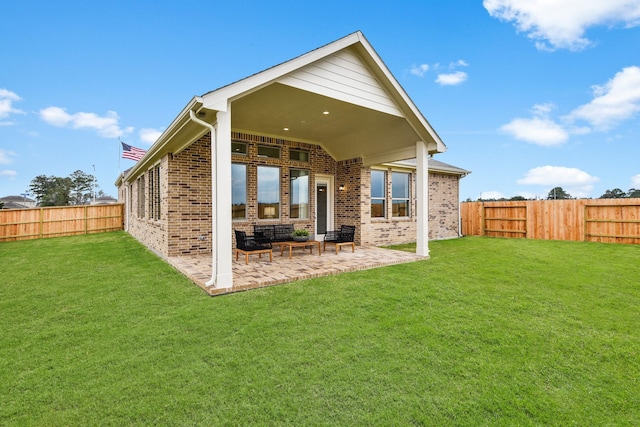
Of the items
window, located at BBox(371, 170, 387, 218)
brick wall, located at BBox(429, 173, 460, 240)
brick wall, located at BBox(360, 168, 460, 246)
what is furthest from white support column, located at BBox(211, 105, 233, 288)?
brick wall, located at BBox(429, 173, 460, 240)

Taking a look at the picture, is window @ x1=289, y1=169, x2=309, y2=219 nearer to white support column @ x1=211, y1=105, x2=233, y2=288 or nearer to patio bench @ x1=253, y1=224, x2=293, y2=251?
patio bench @ x1=253, y1=224, x2=293, y2=251

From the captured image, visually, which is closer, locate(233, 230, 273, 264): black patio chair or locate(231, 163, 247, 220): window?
locate(233, 230, 273, 264): black patio chair

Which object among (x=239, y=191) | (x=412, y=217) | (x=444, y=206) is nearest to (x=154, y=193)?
(x=239, y=191)

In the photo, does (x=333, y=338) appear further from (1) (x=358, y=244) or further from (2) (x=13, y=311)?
(1) (x=358, y=244)

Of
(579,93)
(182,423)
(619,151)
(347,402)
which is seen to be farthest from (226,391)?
(619,151)

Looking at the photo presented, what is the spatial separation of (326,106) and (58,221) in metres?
15.7

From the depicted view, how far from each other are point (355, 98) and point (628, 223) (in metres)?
11.1

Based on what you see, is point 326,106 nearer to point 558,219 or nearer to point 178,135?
point 178,135

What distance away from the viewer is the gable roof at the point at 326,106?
210 inches

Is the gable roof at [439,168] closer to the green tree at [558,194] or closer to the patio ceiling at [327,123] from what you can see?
the patio ceiling at [327,123]

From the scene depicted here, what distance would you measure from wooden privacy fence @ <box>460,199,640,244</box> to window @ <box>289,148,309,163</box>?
8.95 metres

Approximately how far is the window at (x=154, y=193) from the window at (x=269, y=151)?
316 cm

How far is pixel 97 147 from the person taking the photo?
109 ft

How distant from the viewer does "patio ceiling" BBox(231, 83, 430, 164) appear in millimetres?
6395
